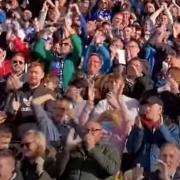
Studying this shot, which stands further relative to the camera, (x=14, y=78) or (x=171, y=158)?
(x=14, y=78)

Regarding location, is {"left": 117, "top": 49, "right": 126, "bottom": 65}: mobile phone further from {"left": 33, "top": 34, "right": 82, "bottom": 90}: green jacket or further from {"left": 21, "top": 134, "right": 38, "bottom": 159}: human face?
{"left": 21, "top": 134, "right": 38, "bottom": 159}: human face

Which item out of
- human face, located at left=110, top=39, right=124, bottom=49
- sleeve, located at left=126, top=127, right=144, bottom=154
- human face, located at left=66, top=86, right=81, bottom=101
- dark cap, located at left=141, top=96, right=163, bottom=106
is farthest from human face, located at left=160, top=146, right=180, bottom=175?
human face, located at left=110, top=39, right=124, bottom=49

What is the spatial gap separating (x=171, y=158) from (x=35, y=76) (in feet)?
7.25

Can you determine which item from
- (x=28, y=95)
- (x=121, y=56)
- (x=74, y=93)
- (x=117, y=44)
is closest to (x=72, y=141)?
(x=74, y=93)

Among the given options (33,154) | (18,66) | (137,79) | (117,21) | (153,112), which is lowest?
(33,154)

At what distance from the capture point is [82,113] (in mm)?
7789

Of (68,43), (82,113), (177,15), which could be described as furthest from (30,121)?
(177,15)

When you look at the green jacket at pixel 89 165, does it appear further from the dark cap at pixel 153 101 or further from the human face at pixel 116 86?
the human face at pixel 116 86

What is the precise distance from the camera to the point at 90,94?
8133mm

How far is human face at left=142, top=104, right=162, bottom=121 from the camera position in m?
7.21

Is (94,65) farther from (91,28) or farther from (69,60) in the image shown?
(91,28)

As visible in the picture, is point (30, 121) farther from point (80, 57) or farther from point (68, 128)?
point (80, 57)

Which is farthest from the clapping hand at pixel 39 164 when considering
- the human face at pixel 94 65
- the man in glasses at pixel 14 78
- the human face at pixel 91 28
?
the human face at pixel 91 28

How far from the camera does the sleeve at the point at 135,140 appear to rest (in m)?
7.18
